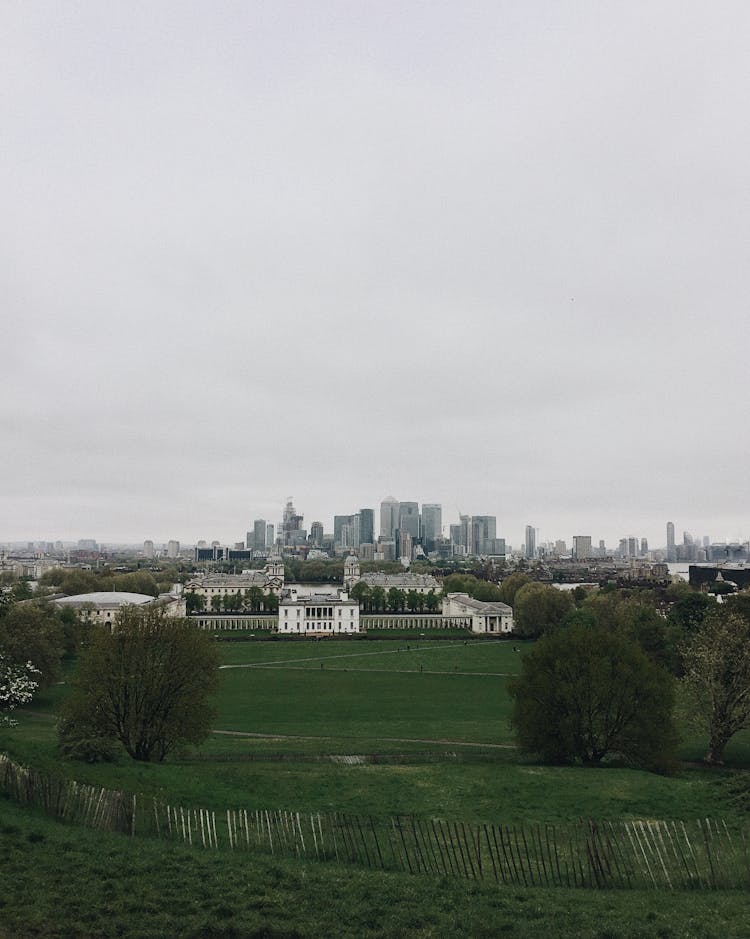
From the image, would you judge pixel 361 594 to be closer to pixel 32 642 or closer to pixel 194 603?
pixel 194 603

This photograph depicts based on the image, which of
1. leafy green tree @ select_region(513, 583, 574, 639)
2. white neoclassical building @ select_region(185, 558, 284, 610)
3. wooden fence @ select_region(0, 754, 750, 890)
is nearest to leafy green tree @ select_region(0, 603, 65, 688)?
wooden fence @ select_region(0, 754, 750, 890)

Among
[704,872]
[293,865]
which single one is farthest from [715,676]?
[293,865]

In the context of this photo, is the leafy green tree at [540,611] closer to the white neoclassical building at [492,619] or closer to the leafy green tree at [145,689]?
the white neoclassical building at [492,619]

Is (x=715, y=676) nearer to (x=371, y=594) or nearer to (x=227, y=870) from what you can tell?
(x=227, y=870)

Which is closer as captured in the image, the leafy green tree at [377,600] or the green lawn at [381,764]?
the green lawn at [381,764]

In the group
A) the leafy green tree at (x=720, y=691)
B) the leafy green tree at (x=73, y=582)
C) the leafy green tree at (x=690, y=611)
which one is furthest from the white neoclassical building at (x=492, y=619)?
the leafy green tree at (x=720, y=691)

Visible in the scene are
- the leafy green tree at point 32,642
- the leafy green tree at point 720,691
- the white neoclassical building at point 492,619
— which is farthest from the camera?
the white neoclassical building at point 492,619

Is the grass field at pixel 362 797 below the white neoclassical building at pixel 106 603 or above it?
above
